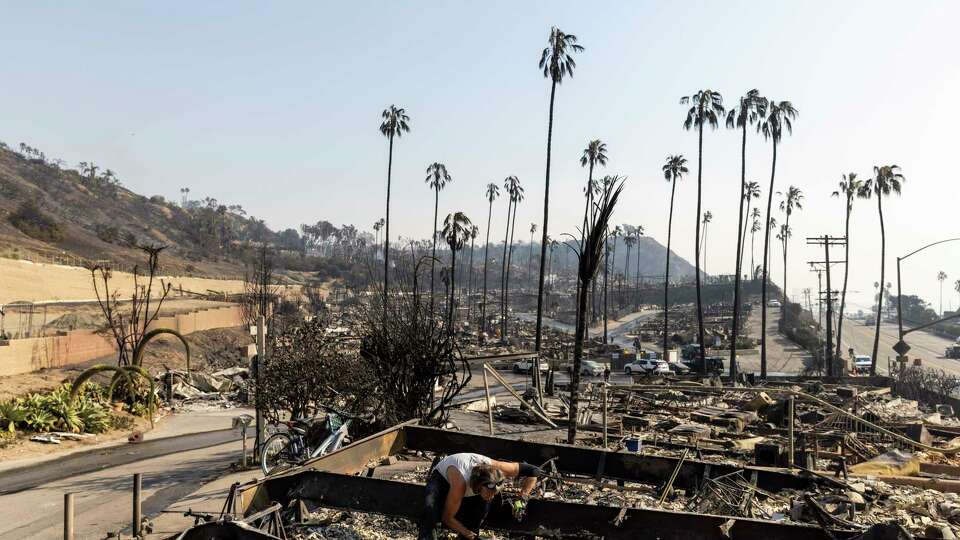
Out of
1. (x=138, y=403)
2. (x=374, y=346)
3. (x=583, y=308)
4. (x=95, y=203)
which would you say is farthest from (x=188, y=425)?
(x=95, y=203)

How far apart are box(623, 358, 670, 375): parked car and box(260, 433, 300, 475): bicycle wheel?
122 feet

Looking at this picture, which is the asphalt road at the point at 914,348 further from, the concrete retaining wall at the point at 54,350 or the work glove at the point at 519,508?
the work glove at the point at 519,508

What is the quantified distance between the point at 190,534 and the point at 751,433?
19726mm

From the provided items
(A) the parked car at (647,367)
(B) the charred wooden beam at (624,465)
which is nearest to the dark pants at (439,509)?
(B) the charred wooden beam at (624,465)

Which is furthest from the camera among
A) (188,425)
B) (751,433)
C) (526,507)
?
(188,425)

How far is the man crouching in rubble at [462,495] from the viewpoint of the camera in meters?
6.64

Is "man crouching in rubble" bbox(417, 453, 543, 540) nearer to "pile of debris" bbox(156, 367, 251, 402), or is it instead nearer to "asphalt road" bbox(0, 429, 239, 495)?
"asphalt road" bbox(0, 429, 239, 495)

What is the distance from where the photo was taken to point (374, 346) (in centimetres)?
1471

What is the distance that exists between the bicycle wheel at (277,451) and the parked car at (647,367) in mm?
37323

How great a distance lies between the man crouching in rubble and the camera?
664cm

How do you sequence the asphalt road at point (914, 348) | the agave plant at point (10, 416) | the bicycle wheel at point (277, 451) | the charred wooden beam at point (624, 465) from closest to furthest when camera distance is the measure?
the charred wooden beam at point (624, 465) < the bicycle wheel at point (277, 451) < the agave plant at point (10, 416) < the asphalt road at point (914, 348)

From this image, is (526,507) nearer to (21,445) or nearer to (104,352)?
(21,445)

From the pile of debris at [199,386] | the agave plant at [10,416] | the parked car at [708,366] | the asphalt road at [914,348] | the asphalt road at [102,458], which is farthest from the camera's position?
the asphalt road at [914,348]

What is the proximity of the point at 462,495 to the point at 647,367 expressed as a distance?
149 feet
